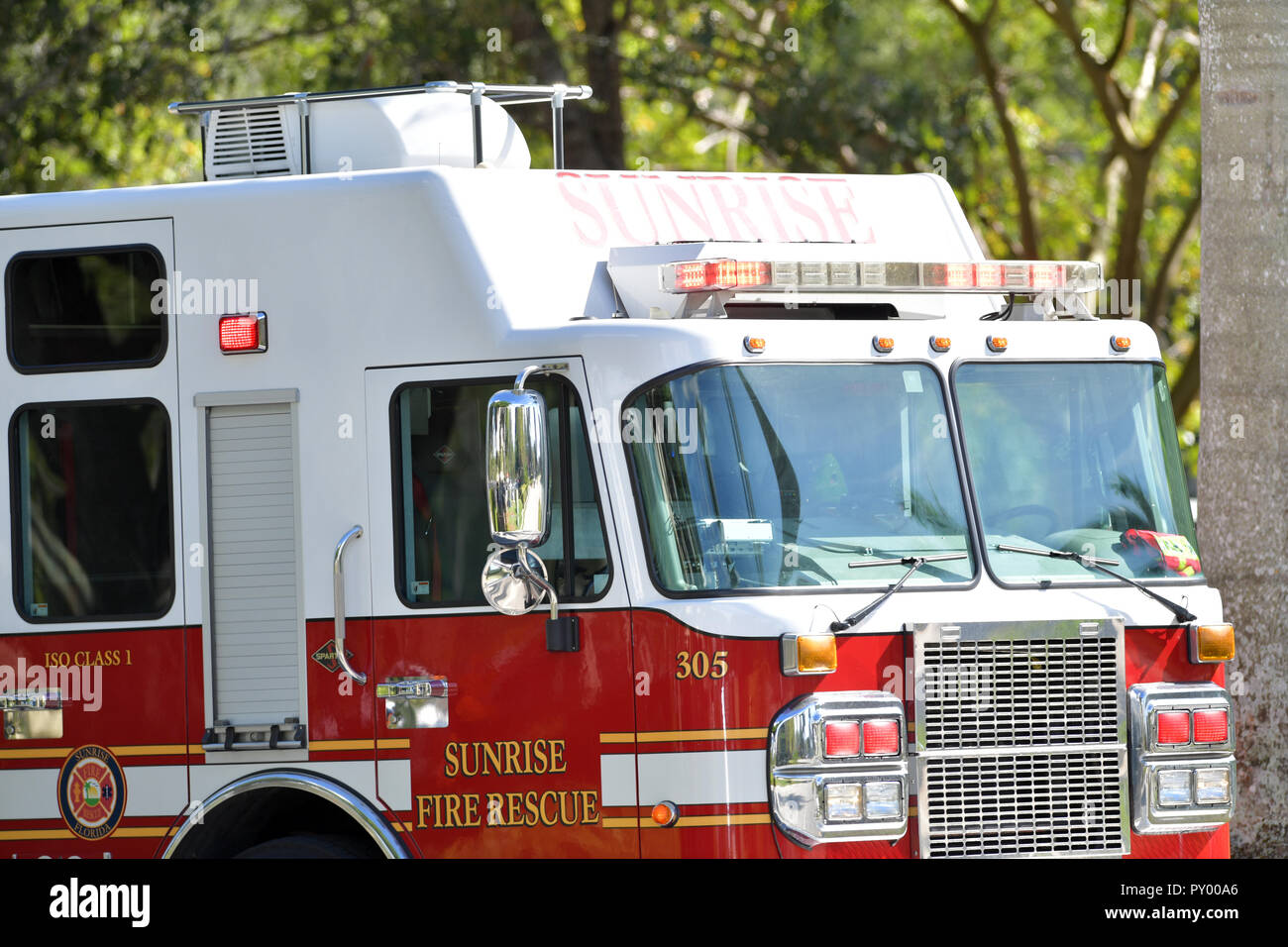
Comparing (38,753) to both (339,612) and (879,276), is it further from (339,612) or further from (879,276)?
(879,276)

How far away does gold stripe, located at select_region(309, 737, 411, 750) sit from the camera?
5.64 metres

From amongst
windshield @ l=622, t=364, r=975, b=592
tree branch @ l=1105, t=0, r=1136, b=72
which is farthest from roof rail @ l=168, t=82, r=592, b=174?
tree branch @ l=1105, t=0, r=1136, b=72

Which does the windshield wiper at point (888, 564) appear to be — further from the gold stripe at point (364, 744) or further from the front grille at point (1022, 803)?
the gold stripe at point (364, 744)

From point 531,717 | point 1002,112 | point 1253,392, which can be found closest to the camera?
point 531,717

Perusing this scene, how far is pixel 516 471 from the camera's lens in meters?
5.00

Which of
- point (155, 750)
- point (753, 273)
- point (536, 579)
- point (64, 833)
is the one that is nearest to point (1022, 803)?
point (536, 579)

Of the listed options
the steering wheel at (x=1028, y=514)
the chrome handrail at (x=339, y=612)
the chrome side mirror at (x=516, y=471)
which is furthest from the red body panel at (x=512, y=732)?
the steering wheel at (x=1028, y=514)

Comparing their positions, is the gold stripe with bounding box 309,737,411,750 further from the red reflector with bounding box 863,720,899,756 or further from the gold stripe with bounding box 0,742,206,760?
the red reflector with bounding box 863,720,899,756

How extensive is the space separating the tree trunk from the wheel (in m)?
4.10

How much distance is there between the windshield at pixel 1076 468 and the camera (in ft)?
18.5

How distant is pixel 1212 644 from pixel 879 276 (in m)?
1.63

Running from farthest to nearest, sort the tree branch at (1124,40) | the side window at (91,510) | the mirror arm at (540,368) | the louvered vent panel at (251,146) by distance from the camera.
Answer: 1. the tree branch at (1124,40)
2. the louvered vent panel at (251,146)
3. the side window at (91,510)
4. the mirror arm at (540,368)

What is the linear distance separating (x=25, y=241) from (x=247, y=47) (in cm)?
881

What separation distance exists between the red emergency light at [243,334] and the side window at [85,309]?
0.27 m
